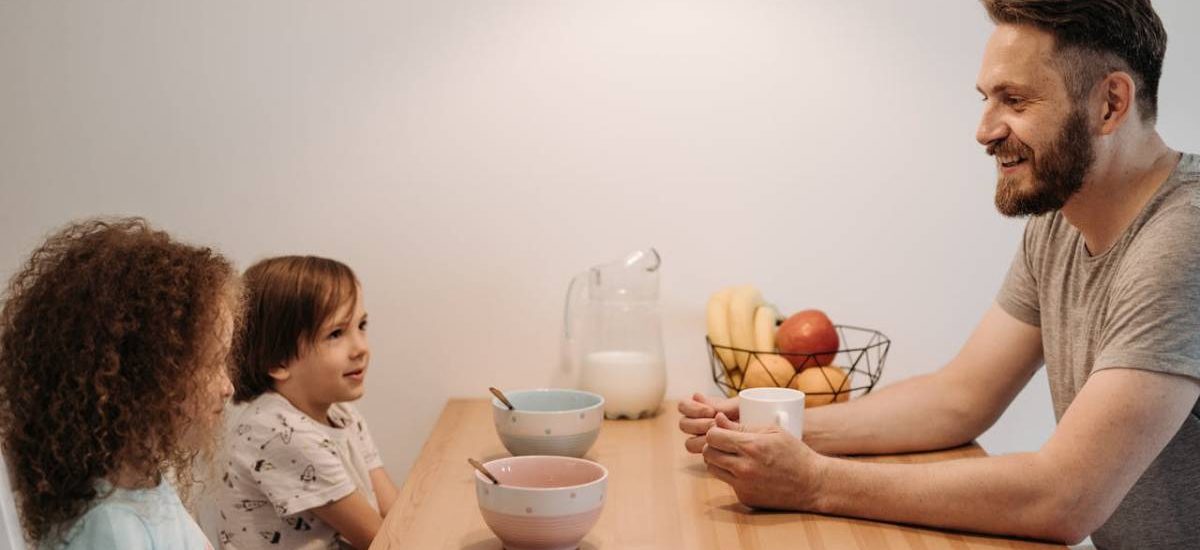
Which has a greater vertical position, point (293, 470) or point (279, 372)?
point (279, 372)

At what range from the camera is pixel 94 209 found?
2105mm

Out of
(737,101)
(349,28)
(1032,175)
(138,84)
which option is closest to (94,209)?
(138,84)

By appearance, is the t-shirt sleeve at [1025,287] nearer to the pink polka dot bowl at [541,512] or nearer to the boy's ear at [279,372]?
the pink polka dot bowl at [541,512]

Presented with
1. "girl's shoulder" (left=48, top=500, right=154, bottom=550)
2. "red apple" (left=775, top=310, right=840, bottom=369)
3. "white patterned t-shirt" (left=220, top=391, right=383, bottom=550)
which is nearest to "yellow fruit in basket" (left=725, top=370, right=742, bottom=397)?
"red apple" (left=775, top=310, right=840, bottom=369)

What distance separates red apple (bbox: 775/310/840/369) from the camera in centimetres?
186

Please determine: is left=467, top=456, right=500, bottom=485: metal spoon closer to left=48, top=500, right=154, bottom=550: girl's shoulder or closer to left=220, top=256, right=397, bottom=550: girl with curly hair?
left=48, top=500, right=154, bottom=550: girl's shoulder

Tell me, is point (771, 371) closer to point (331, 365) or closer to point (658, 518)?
point (658, 518)

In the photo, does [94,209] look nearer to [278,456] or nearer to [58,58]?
[58,58]

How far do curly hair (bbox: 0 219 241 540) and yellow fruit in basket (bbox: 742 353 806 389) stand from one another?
92 centimetres

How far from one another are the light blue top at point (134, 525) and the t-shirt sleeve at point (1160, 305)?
1017mm

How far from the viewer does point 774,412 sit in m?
1.50

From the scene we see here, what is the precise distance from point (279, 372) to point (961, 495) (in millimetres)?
979

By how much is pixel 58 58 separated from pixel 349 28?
1.71ft

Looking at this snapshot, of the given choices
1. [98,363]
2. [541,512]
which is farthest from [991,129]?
[98,363]
